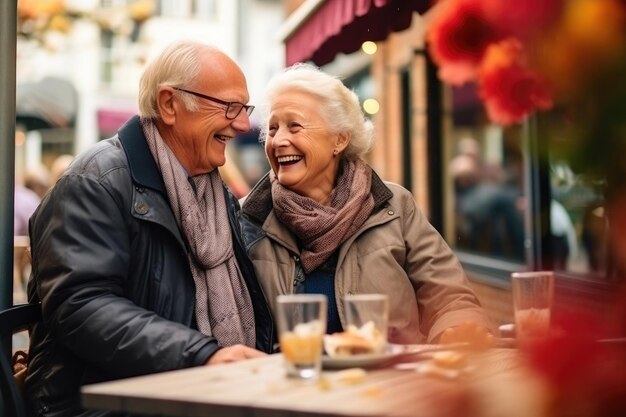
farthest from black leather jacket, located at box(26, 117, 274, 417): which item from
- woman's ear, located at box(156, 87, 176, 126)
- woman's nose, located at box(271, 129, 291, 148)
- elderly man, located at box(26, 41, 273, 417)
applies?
woman's nose, located at box(271, 129, 291, 148)

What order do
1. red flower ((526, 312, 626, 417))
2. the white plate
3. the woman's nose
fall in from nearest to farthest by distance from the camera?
1. red flower ((526, 312, 626, 417))
2. the white plate
3. the woman's nose

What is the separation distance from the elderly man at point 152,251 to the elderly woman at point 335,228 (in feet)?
0.68

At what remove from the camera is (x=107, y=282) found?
241 cm

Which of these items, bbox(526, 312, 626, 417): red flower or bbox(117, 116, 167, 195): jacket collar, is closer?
bbox(526, 312, 626, 417): red flower

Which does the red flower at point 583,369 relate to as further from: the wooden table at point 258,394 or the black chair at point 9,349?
the black chair at point 9,349

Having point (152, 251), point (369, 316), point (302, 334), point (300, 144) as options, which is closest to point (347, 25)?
point (300, 144)

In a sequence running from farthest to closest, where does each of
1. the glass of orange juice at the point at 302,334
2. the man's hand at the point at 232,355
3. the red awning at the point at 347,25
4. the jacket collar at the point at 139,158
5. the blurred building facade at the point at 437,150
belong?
the blurred building facade at the point at 437,150 → the red awning at the point at 347,25 → the jacket collar at the point at 139,158 → the man's hand at the point at 232,355 → the glass of orange juice at the point at 302,334

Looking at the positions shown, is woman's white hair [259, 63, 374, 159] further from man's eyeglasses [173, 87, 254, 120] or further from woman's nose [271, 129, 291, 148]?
man's eyeglasses [173, 87, 254, 120]

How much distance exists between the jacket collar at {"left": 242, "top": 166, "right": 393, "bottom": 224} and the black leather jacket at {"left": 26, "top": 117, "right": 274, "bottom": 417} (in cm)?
55

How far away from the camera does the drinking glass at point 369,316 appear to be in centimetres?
189

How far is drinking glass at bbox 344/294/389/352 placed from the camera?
6.22 ft

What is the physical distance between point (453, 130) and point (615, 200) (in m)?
8.42

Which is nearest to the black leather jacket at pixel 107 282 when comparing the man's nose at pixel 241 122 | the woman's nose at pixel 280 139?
the man's nose at pixel 241 122

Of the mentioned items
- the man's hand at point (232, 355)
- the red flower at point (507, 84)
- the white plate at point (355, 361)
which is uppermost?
the red flower at point (507, 84)
